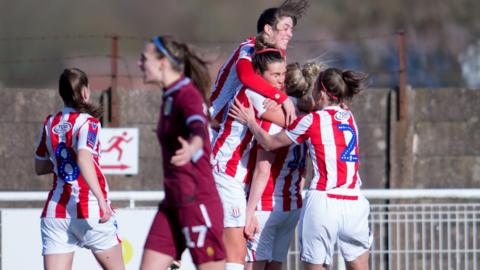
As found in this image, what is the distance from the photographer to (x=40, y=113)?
12664mm

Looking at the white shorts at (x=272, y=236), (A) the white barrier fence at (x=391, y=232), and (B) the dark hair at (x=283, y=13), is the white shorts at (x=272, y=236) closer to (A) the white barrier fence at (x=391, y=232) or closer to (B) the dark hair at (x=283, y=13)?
(B) the dark hair at (x=283, y=13)

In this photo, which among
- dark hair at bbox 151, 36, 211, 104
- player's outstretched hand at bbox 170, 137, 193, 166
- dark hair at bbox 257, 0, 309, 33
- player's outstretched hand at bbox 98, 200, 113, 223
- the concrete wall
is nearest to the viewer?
player's outstretched hand at bbox 170, 137, 193, 166

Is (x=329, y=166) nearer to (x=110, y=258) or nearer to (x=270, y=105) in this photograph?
(x=270, y=105)

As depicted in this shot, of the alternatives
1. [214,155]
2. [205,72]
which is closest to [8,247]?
[214,155]

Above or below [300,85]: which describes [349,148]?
below

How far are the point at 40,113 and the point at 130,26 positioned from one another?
12.6 ft

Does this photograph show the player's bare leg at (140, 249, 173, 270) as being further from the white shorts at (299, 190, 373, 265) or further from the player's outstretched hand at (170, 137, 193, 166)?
the white shorts at (299, 190, 373, 265)

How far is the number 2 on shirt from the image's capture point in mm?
7762

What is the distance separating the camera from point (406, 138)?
1304 cm

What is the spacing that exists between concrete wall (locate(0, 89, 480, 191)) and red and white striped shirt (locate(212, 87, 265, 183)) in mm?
5046

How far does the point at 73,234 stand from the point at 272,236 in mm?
1415

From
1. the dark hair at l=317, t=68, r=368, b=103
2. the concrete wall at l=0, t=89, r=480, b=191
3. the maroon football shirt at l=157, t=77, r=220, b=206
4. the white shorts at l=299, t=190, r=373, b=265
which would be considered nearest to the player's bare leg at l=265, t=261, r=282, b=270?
the white shorts at l=299, t=190, r=373, b=265

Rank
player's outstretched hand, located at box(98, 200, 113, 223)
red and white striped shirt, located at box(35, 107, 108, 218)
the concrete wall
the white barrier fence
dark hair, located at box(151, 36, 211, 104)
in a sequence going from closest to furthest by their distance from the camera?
1. dark hair, located at box(151, 36, 211, 104)
2. player's outstretched hand, located at box(98, 200, 113, 223)
3. red and white striped shirt, located at box(35, 107, 108, 218)
4. the white barrier fence
5. the concrete wall

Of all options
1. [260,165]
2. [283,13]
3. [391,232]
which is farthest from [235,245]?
[391,232]
